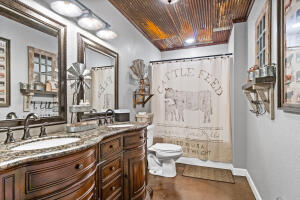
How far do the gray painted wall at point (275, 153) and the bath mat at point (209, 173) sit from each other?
0.48 metres

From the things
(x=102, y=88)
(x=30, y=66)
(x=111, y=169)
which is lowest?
(x=111, y=169)

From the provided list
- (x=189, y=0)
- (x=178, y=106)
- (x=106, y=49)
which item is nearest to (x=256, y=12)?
(x=189, y=0)

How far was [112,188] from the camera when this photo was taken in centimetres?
134

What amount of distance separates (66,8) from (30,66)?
2.15ft

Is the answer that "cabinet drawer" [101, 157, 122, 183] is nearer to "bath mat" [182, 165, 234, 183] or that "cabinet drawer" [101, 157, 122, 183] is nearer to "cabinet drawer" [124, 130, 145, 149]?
"cabinet drawer" [124, 130, 145, 149]

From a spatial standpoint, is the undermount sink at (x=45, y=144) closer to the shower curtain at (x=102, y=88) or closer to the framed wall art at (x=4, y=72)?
the framed wall art at (x=4, y=72)

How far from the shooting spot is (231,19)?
262cm

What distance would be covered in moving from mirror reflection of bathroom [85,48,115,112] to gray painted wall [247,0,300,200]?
181 cm

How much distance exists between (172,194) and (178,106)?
4.99 ft

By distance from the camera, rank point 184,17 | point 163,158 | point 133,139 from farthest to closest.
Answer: point 184,17, point 163,158, point 133,139

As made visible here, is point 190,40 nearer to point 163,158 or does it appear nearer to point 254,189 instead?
point 163,158

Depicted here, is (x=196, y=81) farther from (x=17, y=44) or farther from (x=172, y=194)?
(x=17, y=44)

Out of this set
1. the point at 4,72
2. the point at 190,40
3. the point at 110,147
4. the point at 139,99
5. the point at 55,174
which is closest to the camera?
the point at 55,174

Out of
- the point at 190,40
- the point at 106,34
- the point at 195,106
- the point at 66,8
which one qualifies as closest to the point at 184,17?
the point at 190,40
